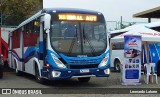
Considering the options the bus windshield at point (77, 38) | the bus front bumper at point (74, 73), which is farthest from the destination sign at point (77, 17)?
the bus front bumper at point (74, 73)

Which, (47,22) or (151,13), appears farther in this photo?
(151,13)

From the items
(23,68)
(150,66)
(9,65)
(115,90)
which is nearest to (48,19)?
(115,90)

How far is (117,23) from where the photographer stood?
45.3m

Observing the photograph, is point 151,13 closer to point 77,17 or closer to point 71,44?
point 77,17

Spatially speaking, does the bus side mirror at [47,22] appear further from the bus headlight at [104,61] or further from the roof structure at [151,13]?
the roof structure at [151,13]

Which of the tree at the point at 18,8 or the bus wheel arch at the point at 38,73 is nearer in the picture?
the bus wheel arch at the point at 38,73

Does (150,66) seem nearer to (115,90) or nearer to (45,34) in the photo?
(115,90)

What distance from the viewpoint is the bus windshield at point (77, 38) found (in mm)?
15102

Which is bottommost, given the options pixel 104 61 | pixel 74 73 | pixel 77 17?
pixel 74 73

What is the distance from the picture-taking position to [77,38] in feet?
50.2

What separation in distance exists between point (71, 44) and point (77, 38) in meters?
0.36

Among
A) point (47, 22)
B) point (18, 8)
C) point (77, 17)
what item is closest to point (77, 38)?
point (77, 17)

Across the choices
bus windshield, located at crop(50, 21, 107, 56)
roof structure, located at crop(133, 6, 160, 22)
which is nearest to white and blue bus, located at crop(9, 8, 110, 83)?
bus windshield, located at crop(50, 21, 107, 56)

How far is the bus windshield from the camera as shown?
1510cm
